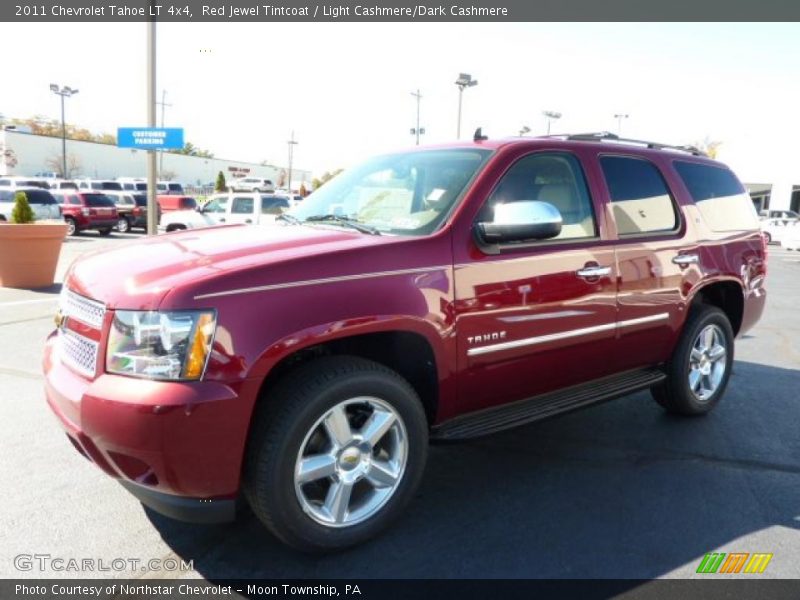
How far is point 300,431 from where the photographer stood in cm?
266

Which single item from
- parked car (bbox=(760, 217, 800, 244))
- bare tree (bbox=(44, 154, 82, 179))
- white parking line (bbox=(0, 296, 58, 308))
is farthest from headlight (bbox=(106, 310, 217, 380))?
bare tree (bbox=(44, 154, 82, 179))

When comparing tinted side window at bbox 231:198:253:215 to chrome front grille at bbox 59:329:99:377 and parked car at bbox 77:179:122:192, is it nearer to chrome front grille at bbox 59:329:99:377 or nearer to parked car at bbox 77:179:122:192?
chrome front grille at bbox 59:329:99:377

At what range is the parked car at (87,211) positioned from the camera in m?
23.0

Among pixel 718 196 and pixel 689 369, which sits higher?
pixel 718 196

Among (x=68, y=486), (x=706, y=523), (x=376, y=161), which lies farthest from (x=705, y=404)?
(x=68, y=486)

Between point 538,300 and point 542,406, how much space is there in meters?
0.61

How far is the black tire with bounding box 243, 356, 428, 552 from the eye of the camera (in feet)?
8.61

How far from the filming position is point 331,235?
323 centimetres

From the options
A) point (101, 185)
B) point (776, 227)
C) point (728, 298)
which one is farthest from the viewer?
point (101, 185)

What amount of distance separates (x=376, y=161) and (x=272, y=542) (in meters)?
2.41

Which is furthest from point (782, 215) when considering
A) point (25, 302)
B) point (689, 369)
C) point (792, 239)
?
point (25, 302)

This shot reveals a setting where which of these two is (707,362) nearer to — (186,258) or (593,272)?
(593,272)

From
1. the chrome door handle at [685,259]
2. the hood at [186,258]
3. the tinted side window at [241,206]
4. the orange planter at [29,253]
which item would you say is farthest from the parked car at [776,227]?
the hood at [186,258]

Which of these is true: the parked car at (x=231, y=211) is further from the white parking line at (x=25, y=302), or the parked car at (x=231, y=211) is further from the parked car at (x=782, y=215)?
the parked car at (x=782, y=215)
